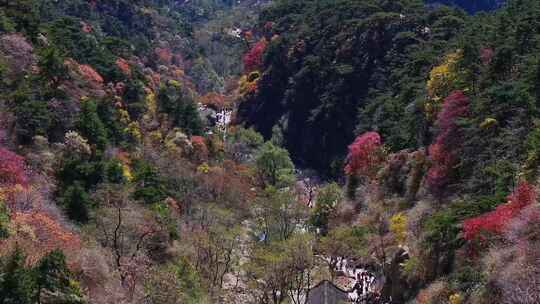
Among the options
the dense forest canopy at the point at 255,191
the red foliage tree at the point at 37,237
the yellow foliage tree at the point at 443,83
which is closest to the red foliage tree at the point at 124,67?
the dense forest canopy at the point at 255,191

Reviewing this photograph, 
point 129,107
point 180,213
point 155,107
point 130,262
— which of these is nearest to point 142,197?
point 180,213

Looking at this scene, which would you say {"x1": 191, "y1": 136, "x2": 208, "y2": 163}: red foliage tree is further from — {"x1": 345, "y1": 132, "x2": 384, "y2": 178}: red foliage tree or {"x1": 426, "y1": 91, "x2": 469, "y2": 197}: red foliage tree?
{"x1": 426, "y1": 91, "x2": 469, "y2": 197}: red foliage tree

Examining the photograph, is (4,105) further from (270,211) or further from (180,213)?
(270,211)

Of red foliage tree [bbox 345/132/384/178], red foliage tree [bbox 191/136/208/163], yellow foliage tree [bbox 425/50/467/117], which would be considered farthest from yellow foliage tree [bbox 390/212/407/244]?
red foliage tree [bbox 191/136/208/163]

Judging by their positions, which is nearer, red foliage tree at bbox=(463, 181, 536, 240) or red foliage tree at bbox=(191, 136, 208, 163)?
red foliage tree at bbox=(463, 181, 536, 240)

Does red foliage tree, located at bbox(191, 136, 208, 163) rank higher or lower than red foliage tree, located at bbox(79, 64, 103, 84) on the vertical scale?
lower

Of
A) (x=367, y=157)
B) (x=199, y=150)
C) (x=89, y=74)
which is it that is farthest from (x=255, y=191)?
(x=89, y=74)

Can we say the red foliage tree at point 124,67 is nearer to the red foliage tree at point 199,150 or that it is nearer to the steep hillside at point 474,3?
the red foliage tree at point 199,150
